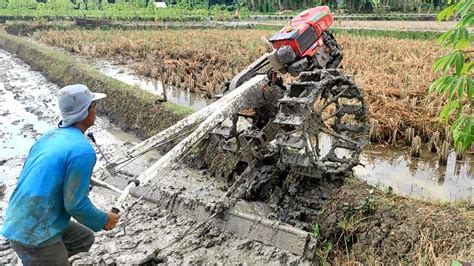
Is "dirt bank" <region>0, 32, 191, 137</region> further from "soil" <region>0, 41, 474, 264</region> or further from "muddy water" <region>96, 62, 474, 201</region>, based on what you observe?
"muddy water" <region>96, 62, 474, 201</region>

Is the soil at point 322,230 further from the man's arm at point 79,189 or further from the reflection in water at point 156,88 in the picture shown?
the reflection in water at point 156,88

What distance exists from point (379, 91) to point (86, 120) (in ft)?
22.6

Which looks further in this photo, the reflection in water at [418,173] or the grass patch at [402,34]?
the grass patch at [402,34]

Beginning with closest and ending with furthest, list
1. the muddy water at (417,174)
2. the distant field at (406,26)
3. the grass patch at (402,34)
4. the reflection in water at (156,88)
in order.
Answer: the muddy water at (417,174) < the reflection in water at (156,88) < the grass patch at (402,34) < the distant field at (406,26)

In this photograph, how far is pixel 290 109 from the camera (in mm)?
4801

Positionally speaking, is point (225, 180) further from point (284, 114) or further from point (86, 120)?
point (86, 120)

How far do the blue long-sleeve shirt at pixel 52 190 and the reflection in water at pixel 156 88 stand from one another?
6451 millimetres

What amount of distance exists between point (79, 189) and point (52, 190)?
6.4 inches

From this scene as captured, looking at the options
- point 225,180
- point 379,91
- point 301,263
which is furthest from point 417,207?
point 379,91

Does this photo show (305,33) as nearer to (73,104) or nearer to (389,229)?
(389,229)

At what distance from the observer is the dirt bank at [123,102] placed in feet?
27.8

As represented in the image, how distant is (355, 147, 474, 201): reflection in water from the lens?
18.8ft

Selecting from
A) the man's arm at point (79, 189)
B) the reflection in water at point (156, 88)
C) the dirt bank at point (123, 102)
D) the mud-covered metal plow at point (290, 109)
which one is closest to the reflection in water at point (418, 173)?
the mud-covered metal plow at point (290, 109)

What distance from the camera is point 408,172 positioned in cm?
640
